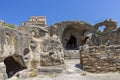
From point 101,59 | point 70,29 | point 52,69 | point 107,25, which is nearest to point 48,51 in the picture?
point 52,69

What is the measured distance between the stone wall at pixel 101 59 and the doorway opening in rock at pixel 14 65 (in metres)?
2.92

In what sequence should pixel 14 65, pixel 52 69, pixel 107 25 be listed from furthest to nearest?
pixel 107 25 < pixel 14 65 < pixel 52 69

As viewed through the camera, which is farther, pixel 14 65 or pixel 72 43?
pixel 72 43

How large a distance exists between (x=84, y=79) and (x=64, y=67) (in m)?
1.51

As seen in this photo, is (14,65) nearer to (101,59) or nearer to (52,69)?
(52,69)

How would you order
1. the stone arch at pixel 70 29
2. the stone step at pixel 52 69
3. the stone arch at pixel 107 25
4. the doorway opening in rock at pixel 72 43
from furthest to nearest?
the doorway opening in rock at pixel 72 43, the stone arch at pixel 70 29, the stone arch at pixel 107 25, the stone step at pixel 52 69

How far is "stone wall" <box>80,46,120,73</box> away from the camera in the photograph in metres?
9.95

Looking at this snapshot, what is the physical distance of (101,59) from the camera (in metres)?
10.1

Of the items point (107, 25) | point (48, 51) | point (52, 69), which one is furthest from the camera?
point (107, 25)

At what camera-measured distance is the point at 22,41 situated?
32.0 feet

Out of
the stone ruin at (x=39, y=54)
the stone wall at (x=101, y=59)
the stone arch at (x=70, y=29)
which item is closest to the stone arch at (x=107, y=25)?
the stone arch at (x=70, y=29)

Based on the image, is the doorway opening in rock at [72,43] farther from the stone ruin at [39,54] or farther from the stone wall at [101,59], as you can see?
the stone wall at [101,59]

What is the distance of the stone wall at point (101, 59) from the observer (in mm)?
9953

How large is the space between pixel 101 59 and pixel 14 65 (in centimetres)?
421
